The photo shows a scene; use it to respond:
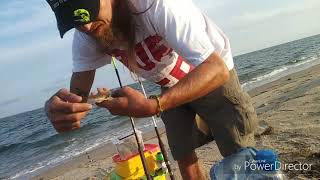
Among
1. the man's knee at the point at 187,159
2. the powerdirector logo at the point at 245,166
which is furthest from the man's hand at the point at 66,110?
the man's knee at the point at 187,159

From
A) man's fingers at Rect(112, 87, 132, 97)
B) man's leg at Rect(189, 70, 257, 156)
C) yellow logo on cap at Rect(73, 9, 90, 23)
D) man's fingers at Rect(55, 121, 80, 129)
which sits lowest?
man's leg at Rect(189, 70, 257, 156)

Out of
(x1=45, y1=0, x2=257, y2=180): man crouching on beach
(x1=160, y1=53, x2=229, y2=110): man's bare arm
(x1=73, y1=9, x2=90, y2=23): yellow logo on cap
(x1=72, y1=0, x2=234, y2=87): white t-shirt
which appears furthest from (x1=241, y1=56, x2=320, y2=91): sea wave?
(x1=73, y1=9, x2=90, y2=23): yellow logo on cap

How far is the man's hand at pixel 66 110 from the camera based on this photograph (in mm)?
2141

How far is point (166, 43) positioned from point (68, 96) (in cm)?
93

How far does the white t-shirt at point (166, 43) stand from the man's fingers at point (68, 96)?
69 centimetres

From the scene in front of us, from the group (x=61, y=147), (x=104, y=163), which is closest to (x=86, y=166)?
(x=104, y=163)

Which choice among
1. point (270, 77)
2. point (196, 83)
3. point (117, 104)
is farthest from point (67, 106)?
point (270, 77)

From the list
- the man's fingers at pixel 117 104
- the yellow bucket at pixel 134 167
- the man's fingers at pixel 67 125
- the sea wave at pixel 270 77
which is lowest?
the sea wave at pixel 270 77

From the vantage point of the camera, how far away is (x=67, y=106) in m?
2.17

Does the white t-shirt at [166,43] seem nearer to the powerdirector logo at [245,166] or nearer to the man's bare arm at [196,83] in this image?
the man's bare arm at [196,83]

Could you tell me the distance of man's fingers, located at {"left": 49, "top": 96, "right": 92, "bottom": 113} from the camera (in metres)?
2.12

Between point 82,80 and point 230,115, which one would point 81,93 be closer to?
point 82,80

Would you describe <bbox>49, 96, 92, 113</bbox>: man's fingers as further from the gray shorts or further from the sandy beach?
the sandy beach

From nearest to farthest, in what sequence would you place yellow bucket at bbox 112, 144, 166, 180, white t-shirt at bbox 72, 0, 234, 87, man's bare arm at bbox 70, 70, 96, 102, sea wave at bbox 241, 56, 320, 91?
1. white t-shirt at bbox 72, 0, 234, 87
2. man's bare arm at bbox 70, 70, 96, 102
3. yellow bucket at bbox 112, 144, 166, 180
4. sea wave at bbox 241, 56, 320, 91
